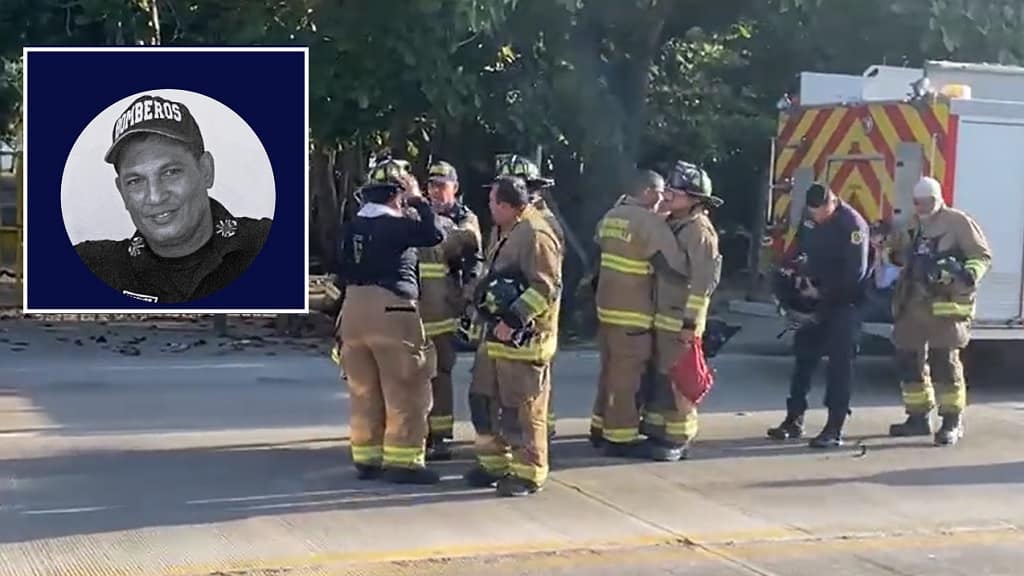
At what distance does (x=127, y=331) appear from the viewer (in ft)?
50.4

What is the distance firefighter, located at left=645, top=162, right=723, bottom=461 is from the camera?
9039mm

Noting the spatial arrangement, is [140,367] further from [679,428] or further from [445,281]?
[679,428]

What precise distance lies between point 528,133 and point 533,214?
6.62 metres

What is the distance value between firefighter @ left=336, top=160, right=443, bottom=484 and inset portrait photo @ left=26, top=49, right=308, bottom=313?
228 inches

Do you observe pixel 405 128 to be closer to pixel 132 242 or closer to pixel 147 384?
pixel 132 242

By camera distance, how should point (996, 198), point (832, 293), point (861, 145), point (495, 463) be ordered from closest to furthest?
point (495, 463) < point (832, 293) < point (996, 198) < point (861, 145)

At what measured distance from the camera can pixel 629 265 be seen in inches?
358

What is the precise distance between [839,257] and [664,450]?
68.6 inches

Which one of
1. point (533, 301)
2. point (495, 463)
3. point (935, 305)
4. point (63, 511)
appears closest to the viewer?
point (63, 511)

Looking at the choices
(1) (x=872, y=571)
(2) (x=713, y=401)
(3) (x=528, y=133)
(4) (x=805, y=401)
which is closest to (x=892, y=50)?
(3) (x=528, y=133)

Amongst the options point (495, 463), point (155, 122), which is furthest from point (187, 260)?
point (495, 463)

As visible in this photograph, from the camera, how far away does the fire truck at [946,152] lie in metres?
11.9

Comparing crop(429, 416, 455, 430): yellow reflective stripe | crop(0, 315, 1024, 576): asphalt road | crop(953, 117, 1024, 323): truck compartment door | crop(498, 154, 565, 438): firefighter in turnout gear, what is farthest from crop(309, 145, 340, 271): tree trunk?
crop(498, 154, 565, 438): firefighter in turnout gear

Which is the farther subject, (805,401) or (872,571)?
(805,401)
